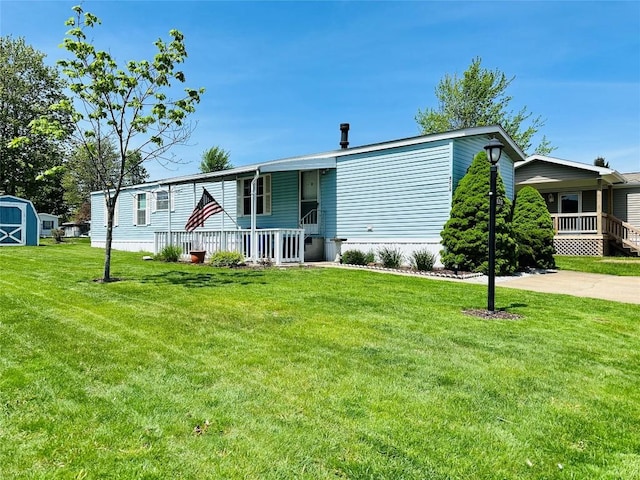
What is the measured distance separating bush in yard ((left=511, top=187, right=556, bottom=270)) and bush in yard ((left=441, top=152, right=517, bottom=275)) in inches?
63.6

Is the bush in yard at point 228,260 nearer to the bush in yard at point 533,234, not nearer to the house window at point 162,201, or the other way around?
the bush in yard at point 533,234

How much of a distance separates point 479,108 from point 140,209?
23958 millimetres

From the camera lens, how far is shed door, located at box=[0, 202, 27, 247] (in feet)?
62.0

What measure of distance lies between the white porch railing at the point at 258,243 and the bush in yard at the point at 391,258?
7.72ft

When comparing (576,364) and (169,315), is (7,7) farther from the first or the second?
(576,364)

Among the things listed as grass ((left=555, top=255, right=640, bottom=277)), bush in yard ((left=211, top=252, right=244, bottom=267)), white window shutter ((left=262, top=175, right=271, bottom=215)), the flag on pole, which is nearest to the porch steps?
grass ((left=555, top=255, right=640, bottom=277))

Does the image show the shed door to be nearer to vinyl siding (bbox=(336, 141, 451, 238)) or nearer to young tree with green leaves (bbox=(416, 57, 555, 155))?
vinyl siding (bbox=(336, 141, 451, 238))

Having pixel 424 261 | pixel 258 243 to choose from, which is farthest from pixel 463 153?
pixel 258 243

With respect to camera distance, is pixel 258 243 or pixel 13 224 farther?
pixel 13 224

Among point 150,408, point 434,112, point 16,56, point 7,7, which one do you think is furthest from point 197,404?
point 16,56

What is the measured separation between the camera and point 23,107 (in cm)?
3127

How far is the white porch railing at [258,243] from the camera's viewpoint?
1190 cm

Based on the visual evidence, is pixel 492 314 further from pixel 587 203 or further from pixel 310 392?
pixel 587 203

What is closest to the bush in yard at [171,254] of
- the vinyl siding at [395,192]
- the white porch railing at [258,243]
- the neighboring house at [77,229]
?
the white porch railing at [258,243]
